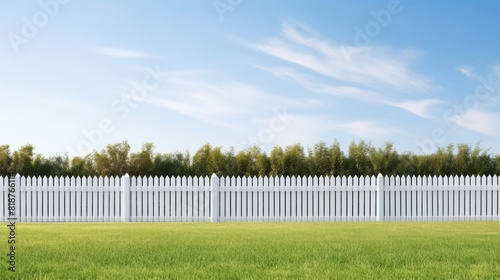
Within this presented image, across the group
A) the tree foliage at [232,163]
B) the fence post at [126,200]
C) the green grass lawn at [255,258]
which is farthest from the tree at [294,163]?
the green grass lawn at [255,258]

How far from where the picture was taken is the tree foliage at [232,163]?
75.0 feet

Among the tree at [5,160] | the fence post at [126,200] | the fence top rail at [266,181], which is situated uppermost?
the tree at [5,160]

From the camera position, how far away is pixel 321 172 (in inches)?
903

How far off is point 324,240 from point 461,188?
404 inches

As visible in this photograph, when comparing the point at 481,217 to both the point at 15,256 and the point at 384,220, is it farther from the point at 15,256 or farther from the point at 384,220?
the point at 15,256

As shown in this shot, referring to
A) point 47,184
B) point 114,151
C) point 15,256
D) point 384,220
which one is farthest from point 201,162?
point 15,256

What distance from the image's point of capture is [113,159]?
75.2 ft

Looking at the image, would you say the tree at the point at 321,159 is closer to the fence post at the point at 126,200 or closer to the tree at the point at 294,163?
the tree at the point at 294,163

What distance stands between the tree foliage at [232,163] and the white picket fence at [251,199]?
15.1ft

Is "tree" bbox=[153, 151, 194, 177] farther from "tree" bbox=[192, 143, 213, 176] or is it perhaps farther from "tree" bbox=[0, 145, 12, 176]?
"tree" bbox=[0, 145, 12, 176]

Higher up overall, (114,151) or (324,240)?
(114,151)

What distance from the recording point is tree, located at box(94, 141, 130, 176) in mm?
22812

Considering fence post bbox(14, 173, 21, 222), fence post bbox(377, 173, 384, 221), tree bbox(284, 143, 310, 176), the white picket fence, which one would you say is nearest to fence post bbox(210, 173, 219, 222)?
the white picket fence

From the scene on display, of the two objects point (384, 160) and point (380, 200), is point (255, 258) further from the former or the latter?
point (384, 160)
